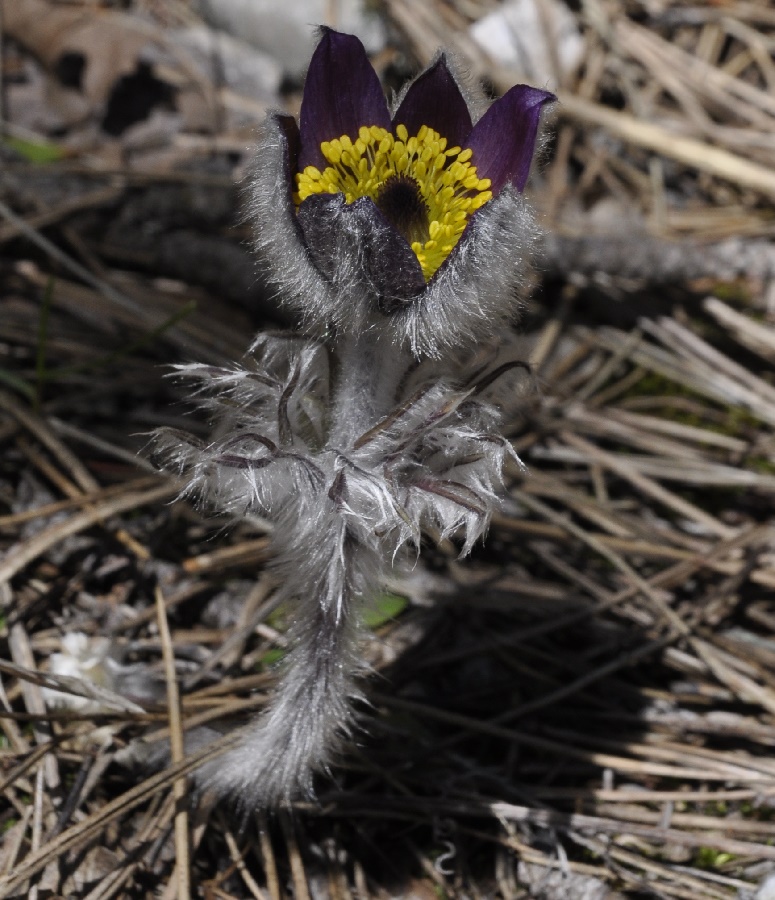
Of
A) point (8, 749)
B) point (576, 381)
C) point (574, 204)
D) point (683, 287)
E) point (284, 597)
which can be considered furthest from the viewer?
point (574, 204)

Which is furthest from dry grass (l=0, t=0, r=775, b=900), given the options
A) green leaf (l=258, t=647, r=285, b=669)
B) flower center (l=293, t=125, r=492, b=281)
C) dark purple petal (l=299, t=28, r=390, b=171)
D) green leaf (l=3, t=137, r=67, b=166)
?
dark purple petal (l=299, t=28, r=390, b=171)

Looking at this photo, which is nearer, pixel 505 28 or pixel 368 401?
pixel 368 401

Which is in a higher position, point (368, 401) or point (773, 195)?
point (773, 195)

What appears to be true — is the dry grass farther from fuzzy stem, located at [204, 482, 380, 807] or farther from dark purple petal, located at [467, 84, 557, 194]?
dark purple petal, located at [467, 84, 557, 194]

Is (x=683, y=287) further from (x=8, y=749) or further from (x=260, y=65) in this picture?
(x=8, y=749)

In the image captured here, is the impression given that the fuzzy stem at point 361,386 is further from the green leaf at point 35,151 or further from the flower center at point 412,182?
the green leaf at point 35,151

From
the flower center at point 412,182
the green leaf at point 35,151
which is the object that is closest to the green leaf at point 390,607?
the flower center at point 412,182

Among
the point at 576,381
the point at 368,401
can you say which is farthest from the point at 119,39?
the point at 368,401
